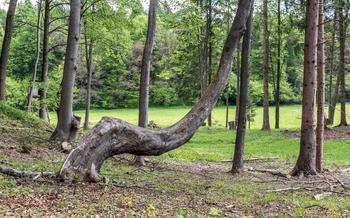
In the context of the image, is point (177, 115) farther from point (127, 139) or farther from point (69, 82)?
point (127, 139)

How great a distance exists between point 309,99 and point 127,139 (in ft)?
20.1

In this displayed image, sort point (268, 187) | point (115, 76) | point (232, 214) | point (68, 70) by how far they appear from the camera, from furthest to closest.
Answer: point (115, 76)
point (68, 70)
point (268, 187)
point (232, 214)

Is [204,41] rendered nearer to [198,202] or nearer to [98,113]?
[98,113]

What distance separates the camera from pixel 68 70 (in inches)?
511

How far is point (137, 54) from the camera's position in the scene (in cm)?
5797

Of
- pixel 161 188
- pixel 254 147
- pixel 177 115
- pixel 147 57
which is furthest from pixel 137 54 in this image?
pixel 161 188

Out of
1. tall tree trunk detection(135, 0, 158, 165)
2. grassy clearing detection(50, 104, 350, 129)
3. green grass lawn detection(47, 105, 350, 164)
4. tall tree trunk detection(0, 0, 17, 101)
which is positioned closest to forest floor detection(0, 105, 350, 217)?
green grass lawn detection(47, 105, 350, 164)

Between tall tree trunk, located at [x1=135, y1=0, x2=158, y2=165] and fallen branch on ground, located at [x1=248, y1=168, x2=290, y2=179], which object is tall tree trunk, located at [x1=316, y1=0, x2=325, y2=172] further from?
tall tree trunk, located at [x1=135, y1=0, x2=158, y2=165]

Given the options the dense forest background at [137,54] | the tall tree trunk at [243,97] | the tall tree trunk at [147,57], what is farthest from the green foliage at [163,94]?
the tall tree trunk at [147,57]

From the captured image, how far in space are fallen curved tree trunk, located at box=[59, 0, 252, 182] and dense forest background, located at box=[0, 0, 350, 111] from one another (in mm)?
11165

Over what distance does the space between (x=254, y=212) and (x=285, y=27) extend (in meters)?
27.8

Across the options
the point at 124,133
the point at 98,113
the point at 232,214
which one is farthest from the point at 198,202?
the point at 98,113

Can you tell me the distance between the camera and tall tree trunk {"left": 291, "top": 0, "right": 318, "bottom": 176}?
39.3ft

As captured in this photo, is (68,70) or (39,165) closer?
(39,165)
